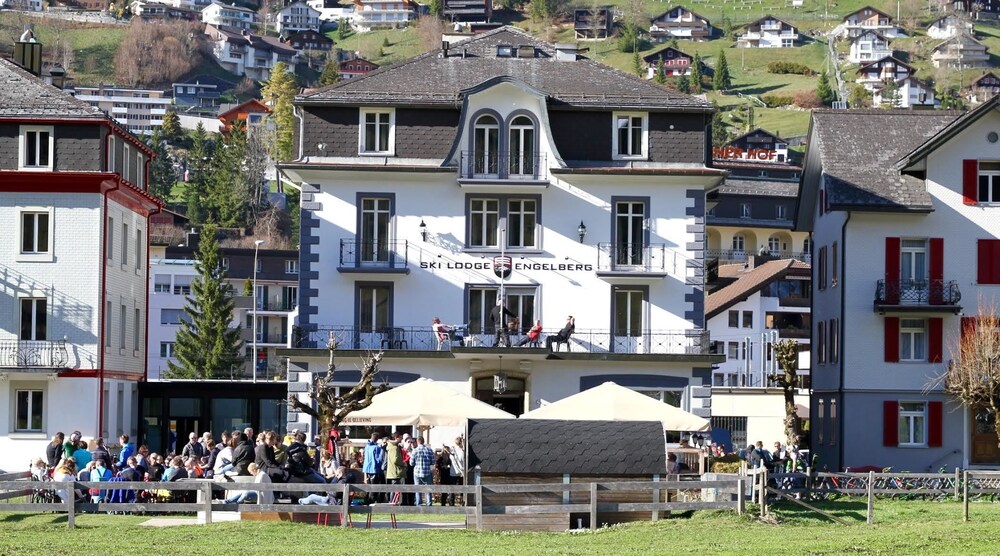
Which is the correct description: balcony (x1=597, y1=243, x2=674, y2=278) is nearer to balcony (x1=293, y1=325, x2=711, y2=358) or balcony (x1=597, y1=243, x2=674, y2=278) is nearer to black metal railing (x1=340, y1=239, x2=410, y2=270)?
A: balcony (x1=293, y1=325, x2=711, y2=358)

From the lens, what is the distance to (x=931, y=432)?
57.6 m

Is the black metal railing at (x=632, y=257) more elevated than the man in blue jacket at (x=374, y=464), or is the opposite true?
the black metal railing at (x=632, y=257)

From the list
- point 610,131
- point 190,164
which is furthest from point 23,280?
point 190,164

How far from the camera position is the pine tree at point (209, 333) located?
4122 inches

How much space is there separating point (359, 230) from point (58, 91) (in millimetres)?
9406

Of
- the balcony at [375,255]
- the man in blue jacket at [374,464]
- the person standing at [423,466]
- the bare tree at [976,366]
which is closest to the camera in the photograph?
the person standing at [423,466]

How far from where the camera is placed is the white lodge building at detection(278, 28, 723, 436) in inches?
2078

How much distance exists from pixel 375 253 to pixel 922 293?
16.4 m

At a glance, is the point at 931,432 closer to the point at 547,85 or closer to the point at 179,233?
the point at 547,85

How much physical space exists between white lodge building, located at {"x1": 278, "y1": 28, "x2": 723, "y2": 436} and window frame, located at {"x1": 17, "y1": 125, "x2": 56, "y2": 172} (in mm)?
6699

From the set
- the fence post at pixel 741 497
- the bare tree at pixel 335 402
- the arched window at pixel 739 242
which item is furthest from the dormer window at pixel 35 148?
the arched window at pixel 739 242

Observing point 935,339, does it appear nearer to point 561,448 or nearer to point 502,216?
point 502,216

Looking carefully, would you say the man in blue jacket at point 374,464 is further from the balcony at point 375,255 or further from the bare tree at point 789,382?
the bare tree at point 789,382

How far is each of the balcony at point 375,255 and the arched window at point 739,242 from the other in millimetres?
105457
